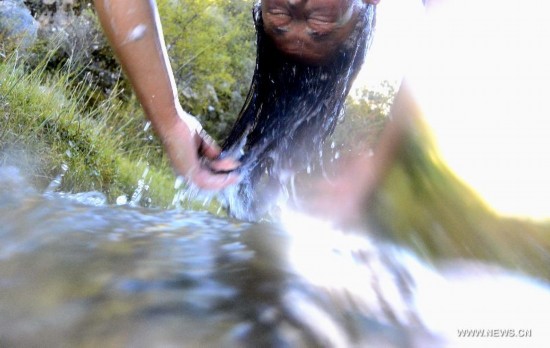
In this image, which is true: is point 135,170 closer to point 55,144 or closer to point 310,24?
point 55,144

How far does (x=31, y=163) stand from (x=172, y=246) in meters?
1.47

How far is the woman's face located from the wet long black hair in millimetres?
42

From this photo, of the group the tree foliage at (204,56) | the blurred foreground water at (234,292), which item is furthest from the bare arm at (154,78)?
the tree foliage at (204,56)

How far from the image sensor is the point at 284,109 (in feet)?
6.99

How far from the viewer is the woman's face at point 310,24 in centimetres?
183

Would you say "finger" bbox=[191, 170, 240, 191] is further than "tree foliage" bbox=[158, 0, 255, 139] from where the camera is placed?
No

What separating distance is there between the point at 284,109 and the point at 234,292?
1.55 metres

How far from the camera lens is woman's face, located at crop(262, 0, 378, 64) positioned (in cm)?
183

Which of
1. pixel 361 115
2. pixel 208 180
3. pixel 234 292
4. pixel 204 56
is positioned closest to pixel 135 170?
pixel 208 180

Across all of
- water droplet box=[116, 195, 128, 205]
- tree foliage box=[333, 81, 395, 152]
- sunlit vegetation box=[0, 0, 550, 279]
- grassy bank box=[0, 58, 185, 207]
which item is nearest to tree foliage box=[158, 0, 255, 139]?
sunlit vegetation box=[0, 0, 550, 279]

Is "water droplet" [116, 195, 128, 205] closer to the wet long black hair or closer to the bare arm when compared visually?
the wet long black hair

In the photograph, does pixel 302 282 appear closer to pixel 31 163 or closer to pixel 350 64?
pixel 350 64

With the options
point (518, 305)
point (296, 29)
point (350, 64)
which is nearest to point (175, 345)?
point (518, 305)

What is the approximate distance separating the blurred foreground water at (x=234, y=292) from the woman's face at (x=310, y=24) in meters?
1.11
